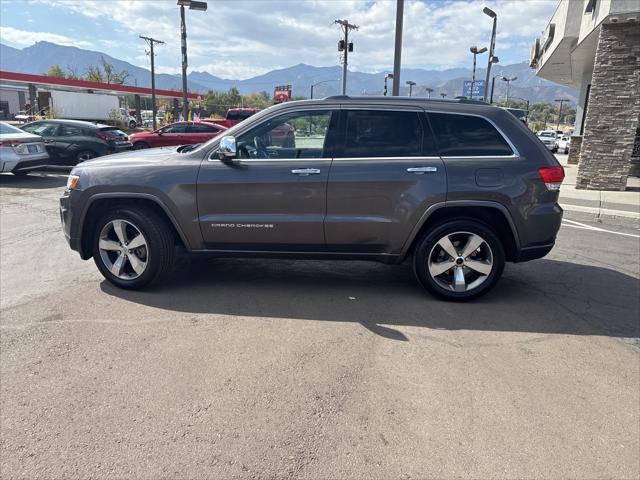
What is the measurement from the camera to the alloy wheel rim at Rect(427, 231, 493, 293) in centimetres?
457

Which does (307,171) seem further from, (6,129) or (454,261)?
(6,129)

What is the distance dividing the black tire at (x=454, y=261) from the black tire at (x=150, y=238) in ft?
Result: 7.87

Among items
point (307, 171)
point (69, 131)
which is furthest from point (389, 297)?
point (69, 131)

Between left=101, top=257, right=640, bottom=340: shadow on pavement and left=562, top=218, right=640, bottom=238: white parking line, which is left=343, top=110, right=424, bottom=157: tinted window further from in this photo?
left=562, top=218, right=640, bottom=238: white parking line

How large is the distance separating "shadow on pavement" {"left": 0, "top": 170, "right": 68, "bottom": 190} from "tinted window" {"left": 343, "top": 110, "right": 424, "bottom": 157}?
33.0 feet

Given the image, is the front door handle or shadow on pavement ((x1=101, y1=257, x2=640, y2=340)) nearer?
shadow on pavement ((x1=101, y1=257, x2=640, y2=340))

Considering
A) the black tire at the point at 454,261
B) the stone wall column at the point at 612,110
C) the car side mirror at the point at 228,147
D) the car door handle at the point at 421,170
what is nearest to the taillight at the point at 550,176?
the black tire at the point at 454,261

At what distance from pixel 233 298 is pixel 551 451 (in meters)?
3.03

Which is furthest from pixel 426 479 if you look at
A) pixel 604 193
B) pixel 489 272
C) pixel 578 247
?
pixel 604 193

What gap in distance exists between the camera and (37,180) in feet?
43.1

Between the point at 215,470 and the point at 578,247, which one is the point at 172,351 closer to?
the point at 215,470

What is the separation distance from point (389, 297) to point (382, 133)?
Result: 62.4 inches

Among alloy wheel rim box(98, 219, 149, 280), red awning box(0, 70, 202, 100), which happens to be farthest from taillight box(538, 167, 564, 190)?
red awning box(0, 70, 202, 100)

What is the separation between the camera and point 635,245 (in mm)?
7387
